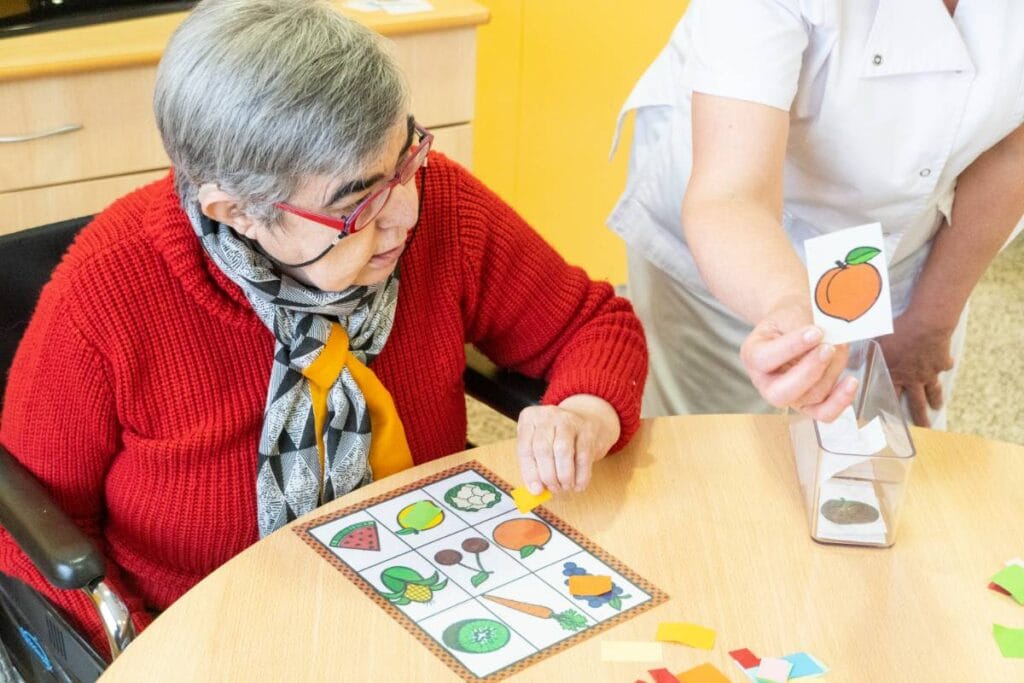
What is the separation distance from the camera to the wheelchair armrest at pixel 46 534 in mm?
1226

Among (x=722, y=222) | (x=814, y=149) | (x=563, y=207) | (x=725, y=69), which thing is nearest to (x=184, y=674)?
(x=722, y=222)

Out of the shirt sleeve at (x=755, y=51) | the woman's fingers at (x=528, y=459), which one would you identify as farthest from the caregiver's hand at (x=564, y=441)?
the shirt sleeve at (x=755, y=51)

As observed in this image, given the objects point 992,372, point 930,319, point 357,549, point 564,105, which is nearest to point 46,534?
point 357,549

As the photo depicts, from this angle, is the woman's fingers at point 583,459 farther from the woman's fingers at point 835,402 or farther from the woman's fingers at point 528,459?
the woman's fingers at point 835,402

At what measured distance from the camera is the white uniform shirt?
148 cm

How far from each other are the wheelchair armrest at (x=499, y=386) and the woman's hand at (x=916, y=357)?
59cm

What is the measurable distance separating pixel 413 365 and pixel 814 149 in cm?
60

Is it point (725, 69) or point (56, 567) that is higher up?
point (725, 69)

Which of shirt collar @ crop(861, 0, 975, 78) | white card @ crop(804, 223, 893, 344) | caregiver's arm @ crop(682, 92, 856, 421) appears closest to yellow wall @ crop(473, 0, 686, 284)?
shirt collar @ crop(861, 0, 975, 78)

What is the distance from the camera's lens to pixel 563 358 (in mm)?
1648

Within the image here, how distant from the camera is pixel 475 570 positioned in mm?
1275

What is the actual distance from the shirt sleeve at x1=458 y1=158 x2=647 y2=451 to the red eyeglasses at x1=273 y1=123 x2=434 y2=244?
0.23m

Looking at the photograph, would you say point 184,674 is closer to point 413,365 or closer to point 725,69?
point 413,365

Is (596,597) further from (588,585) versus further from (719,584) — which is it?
(719,584)
